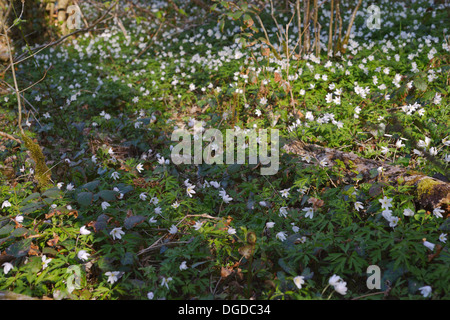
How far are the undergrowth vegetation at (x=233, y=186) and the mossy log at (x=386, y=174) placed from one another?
2.3 inches

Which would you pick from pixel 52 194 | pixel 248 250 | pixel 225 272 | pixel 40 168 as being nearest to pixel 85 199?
pixel 52 194

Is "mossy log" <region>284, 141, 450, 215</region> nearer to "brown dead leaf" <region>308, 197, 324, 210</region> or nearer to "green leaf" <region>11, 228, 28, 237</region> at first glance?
"brown dead leaf" <region>308, 197, 324, 210</region>

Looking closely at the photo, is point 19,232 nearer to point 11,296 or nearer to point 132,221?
point 11,296

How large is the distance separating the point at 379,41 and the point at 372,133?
262 cm

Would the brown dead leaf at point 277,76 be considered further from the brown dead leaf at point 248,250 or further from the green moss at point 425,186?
the brown dead leaf at point 248,250

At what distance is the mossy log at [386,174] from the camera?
7.78 feet

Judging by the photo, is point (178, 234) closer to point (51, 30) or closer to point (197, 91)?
point (197, 91)

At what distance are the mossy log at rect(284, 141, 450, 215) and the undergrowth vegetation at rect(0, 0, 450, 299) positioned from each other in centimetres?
6

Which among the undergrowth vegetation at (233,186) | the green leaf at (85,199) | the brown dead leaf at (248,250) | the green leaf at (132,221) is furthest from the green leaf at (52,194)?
the brown dead leaf at (248,250)

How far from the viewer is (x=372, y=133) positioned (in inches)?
132

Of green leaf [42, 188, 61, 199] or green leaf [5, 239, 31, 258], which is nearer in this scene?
green leaf [5, 239, 31, 258]

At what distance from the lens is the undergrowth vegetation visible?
6.86ft

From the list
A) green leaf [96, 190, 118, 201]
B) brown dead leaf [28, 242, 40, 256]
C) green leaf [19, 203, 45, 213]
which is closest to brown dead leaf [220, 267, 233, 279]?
green leaf [96, 190, 118, 201]

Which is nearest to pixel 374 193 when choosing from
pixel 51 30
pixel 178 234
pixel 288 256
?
pixel 288 256
